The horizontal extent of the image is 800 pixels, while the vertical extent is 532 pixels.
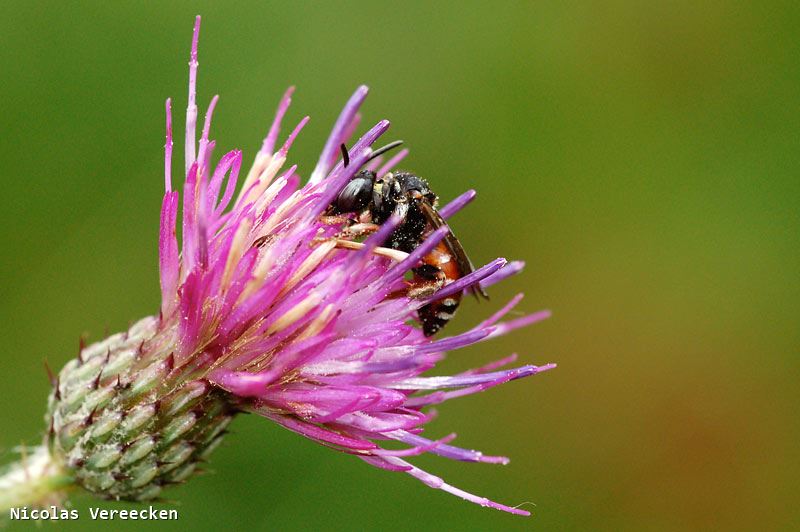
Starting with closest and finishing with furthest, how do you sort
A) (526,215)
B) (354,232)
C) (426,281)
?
(354,232) → (426,281) → (526,215)

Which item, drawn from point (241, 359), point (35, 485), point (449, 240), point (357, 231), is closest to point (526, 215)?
point (449, 240)

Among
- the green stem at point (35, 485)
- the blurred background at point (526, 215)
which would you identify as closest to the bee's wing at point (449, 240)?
the green stem at point (35, 485)

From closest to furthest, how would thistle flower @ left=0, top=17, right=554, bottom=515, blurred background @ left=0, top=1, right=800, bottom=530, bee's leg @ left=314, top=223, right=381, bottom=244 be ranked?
thistle flower @ left=0, top=17, right=554, bottom=515, bee's leg @ left=314, top=223, right=381, bottom=244, blurred background @ left=0, top=1, right=800, bottom=530

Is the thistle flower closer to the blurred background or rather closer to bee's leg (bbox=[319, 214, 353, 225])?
bee's leg (bbox=[319, 214, 353, 225])

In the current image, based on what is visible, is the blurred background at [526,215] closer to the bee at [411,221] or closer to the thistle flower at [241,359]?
the thistle flower at [241,359]

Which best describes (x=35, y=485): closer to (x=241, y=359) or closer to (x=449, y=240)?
(x=241, y=359)

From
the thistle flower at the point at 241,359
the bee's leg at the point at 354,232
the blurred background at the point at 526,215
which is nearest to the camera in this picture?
the thistle flower at the point at 241,359

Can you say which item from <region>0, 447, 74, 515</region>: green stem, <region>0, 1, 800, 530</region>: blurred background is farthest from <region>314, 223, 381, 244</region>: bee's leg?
<region>0, 1, 800, 530</region>: blurred background
